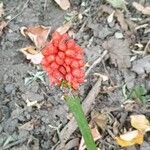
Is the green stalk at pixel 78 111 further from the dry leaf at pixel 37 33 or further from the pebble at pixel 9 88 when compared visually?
the dry leaf at pixel 37 33

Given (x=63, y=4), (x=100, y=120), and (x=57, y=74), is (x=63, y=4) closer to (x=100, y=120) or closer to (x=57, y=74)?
(x=100, y=120)

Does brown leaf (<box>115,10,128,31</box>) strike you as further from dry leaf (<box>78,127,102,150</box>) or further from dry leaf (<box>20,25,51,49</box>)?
dry leaf (<box>78,127,102,150</box>)

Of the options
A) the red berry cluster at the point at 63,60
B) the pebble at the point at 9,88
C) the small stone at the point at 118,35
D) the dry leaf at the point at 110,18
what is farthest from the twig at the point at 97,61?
the red berry cluster at the point at 63,60

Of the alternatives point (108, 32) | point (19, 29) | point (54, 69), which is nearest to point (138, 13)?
point (108, 32)

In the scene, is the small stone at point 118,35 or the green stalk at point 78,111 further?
the small stone at point 118,35

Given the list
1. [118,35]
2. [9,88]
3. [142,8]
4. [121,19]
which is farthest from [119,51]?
[9,88]

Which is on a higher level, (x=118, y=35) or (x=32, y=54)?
(x=32, y=54)

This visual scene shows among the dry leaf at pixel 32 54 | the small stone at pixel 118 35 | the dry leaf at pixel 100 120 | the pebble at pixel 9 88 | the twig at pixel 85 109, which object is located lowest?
the dry leaf at pixel 100 120

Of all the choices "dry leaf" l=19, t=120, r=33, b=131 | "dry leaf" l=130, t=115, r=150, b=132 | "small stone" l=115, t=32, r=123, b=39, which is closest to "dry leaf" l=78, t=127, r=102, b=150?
"dry leaf" l=130, t=115, r=150, b=132
